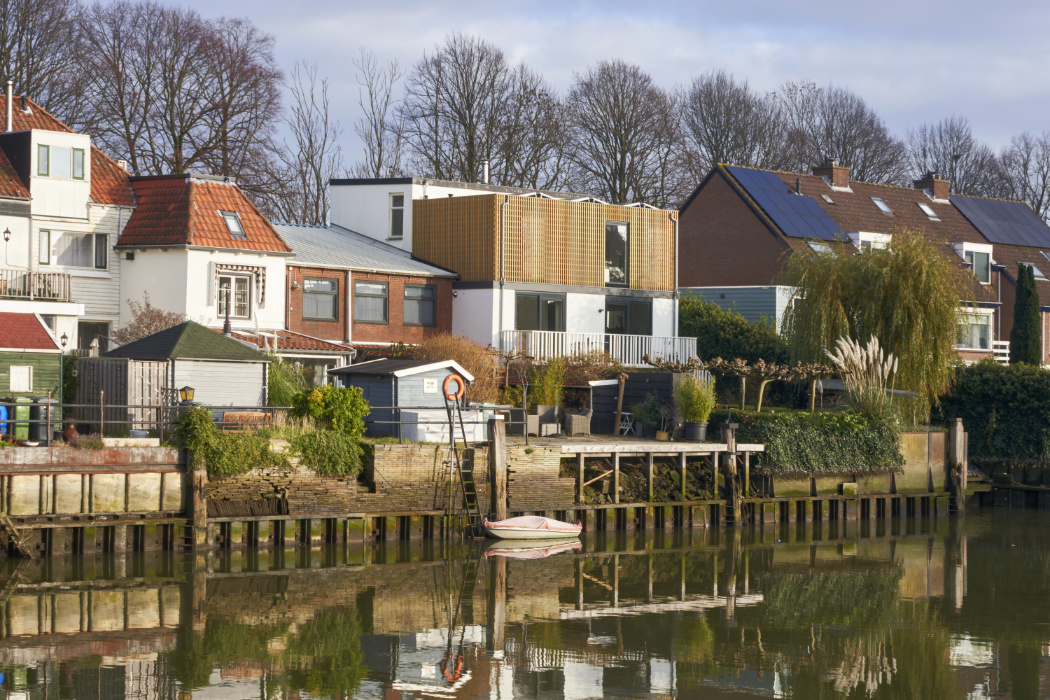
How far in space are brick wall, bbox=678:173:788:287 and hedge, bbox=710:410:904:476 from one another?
14.5 meters

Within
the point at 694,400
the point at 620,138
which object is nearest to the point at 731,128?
the point at 620,138

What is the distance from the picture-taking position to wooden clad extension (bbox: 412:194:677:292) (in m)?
41.4

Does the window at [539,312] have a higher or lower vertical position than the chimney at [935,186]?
lower

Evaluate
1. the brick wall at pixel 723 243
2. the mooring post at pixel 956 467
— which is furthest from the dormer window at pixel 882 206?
the mooring post at pixel 956 467

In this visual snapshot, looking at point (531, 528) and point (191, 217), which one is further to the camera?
point (191, 217)

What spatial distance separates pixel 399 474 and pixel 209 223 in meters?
12.3

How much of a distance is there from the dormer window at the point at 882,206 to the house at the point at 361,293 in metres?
21.9

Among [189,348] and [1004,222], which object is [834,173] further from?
[189,348]

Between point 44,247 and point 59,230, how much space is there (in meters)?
0.62

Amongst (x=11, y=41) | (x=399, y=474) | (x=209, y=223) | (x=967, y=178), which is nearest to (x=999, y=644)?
(x=399, y=474)

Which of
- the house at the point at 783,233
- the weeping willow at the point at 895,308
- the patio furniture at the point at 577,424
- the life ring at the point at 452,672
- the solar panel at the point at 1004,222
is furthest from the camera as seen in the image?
the solar panel at the point at 1004,222

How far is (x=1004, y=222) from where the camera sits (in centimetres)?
6003

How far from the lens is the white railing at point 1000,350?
52.7m

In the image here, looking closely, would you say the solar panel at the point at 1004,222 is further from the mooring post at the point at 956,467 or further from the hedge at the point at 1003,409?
the mooring post at the point at 956,467
